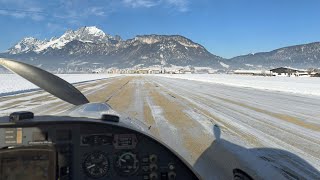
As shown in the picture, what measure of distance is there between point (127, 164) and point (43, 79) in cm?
130

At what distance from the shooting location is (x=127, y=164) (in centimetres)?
343

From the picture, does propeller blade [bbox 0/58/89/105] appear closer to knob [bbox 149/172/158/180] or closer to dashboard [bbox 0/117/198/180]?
dashboard [bbox 0/117/198/180]

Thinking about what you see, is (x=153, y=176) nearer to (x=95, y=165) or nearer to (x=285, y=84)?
(x=95, y=165)

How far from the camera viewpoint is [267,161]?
20.4 ft

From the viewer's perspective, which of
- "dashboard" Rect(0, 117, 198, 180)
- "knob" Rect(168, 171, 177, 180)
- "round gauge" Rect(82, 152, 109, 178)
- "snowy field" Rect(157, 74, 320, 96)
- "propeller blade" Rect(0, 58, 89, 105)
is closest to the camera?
"dashboard" Rect(0, 117, 198, 180)

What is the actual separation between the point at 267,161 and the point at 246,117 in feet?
22.5

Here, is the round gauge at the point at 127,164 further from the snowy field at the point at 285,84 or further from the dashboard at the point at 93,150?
the snowy field at the point at 285,84

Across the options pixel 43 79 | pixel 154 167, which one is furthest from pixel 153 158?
pixel 43 79

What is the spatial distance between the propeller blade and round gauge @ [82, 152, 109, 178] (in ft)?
3.29

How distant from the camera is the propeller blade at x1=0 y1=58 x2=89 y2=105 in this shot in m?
3.54

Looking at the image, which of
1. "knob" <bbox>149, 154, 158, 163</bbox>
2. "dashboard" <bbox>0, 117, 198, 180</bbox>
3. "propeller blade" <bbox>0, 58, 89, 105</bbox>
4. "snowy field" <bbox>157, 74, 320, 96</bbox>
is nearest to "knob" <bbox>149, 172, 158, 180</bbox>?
"dashboard" <bbox>0, 117, 198, 180</bbox>

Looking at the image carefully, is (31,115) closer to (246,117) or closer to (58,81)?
(58,81)

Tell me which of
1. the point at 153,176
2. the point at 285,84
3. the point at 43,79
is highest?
the point at 43,79

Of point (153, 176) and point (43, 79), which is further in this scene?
point (43, 79)
